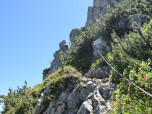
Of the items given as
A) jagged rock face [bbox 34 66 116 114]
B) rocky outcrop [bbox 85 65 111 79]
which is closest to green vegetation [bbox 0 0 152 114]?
jagged rock face [bbox 34 66 116 114]

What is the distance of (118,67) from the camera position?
6.70 metres

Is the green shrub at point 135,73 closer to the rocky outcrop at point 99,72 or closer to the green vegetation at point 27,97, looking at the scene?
the rocky outcrop at point 99,72

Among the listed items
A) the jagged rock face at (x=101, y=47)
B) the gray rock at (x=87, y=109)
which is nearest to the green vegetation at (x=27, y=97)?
the gray rock at (x=87, y=109)

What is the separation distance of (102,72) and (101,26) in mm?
9182

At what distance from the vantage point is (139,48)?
5617mm

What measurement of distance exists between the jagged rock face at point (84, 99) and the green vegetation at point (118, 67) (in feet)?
1.69

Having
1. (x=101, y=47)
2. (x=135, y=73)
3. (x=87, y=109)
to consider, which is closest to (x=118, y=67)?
(x=135, y=73)

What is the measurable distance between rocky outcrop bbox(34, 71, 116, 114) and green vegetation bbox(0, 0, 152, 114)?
528 mm

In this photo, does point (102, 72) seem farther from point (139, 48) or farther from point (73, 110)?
point (139, 48)

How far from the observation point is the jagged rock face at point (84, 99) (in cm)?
670

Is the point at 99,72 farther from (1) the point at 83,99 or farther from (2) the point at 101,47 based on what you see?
(2) the point at 101,47

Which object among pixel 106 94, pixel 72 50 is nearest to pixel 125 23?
pixel 72 50

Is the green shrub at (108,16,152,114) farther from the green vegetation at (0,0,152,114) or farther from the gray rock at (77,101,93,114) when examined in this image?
the gray rock at (77,101,93,114)

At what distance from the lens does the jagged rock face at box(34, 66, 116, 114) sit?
22.0 ft
